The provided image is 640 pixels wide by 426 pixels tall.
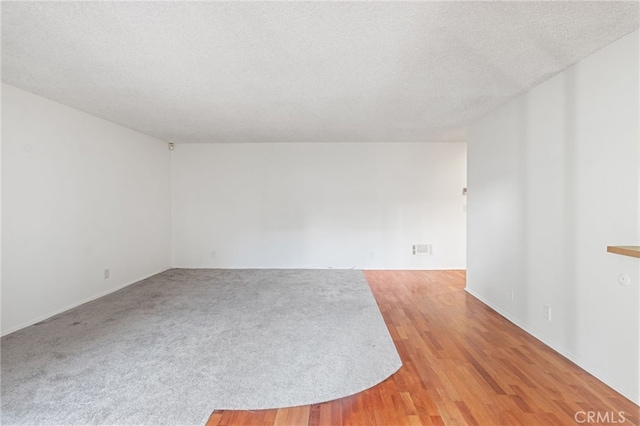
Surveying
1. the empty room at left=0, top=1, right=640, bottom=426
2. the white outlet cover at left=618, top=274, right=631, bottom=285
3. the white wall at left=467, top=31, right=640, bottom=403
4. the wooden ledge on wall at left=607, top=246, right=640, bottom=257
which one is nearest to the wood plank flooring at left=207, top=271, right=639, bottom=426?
the empty room at left=0, top=1, right=640, bottom=426

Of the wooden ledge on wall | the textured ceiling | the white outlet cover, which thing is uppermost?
the textured ceiling

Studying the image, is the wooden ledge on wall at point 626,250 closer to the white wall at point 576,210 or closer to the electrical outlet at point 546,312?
the white wall at point 576,210

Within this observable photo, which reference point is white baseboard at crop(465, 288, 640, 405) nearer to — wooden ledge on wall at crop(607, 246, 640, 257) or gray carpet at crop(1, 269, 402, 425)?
wooden ledge on wall at crop(607, 246, 640, 257)

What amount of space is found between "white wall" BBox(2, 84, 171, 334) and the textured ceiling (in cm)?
37

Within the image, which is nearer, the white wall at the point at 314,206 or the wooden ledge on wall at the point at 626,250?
the wooden ledge on wall at the point at 626,250

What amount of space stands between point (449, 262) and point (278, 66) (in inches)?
183

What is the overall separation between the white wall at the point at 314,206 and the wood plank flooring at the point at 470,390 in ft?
8.04

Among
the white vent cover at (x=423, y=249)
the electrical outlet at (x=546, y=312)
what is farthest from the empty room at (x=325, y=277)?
the white vent cover at (x=423, y=249)

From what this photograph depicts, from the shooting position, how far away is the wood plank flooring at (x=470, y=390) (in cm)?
156

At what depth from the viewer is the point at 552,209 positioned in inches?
92.6

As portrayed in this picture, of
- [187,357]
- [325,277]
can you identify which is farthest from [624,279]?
[325,277]

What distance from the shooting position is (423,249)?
5.12 metres

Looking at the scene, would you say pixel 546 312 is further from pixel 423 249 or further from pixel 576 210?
pixel 423 249

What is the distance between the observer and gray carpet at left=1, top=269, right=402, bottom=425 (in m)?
1.66
